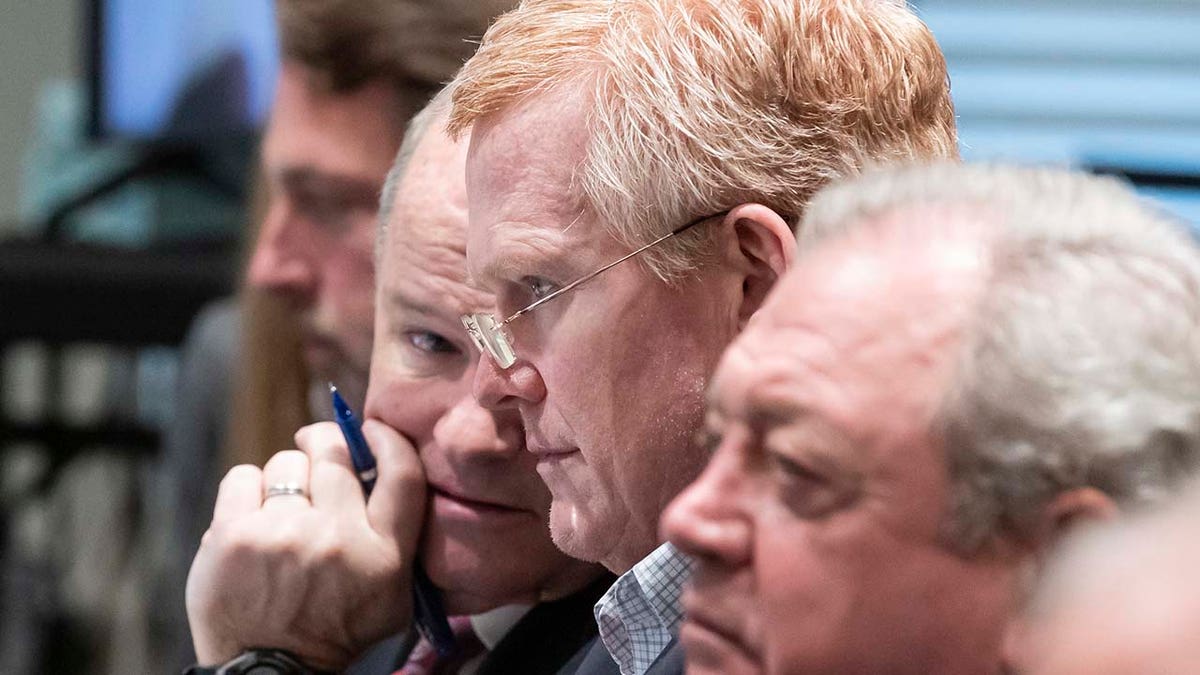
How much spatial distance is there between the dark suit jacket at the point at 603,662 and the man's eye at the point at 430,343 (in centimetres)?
36

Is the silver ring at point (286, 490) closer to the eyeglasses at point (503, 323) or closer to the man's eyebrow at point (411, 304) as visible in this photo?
the man's eyebrow at point (411, 304)

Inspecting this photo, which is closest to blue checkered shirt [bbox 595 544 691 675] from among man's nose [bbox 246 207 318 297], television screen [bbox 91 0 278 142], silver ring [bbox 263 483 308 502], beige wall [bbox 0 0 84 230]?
silver ring [bbox 263 483 308 502]

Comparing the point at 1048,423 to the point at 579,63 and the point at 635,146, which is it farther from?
the point at 579,63

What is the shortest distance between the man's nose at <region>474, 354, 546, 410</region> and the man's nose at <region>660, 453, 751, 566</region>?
46 centimetres

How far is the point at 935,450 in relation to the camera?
1.03m

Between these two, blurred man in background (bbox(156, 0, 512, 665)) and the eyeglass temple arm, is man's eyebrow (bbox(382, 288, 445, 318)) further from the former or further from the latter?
blurred man in background (bbox(156, 0, 512, 665))

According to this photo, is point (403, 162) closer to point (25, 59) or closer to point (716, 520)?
point (716, 520)

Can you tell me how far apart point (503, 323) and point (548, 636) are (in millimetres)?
431

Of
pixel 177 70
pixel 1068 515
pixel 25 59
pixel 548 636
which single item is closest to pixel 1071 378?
pixel 1068 515

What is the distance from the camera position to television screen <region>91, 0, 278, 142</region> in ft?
14.4

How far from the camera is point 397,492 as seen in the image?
193 cm

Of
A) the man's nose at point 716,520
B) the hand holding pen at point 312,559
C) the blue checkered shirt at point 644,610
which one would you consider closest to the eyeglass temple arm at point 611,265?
the blue checkered shirt at point 644,610

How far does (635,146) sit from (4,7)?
5.70 m

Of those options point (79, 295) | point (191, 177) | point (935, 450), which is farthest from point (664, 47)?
point (191, 177)
